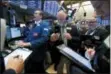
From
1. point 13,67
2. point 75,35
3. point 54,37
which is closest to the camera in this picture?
point 13,67

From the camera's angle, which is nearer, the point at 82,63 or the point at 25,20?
the point at 82,63

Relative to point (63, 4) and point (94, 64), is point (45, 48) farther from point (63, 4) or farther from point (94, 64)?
point (94, 64)

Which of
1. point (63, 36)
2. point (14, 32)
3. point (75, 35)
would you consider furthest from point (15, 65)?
point (14, 32)

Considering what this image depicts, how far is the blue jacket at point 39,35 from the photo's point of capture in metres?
2.81

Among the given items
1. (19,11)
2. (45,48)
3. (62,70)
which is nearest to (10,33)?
(19,11)

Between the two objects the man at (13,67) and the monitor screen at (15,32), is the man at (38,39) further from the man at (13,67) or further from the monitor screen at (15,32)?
the man at (13,67)

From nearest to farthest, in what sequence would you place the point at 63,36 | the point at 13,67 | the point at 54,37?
the point at 13,67 < the point at 63,36 < the point at 54,37

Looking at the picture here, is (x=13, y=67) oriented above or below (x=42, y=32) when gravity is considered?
below

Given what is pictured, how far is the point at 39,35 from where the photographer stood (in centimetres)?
285

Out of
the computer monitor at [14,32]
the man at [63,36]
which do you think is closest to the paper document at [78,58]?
the man at [63,36]

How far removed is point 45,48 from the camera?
312cm

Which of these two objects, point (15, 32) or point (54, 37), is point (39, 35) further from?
point (15, 32)

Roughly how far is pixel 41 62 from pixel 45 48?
22 cm

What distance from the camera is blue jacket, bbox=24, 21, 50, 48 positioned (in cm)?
281
